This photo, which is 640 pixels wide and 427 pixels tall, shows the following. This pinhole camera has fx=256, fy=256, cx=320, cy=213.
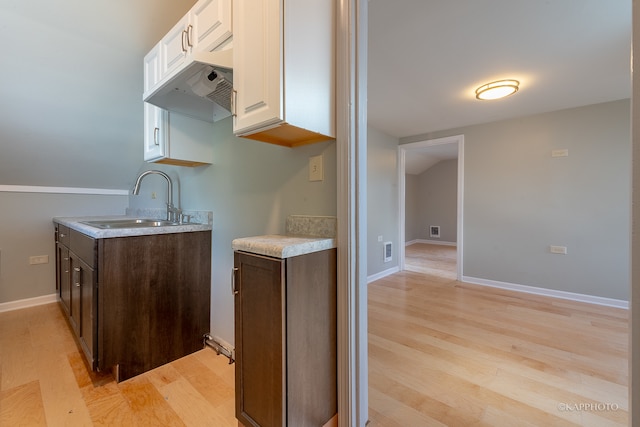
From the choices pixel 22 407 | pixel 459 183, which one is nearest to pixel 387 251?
pixel 459 183

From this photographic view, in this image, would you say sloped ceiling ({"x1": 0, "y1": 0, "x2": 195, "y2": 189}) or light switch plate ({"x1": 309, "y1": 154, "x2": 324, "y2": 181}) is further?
sloped ceiling ({"x1": 0, "y1": 0, "x2": 195, "y2": 189})

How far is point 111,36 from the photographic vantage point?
73.4 inches

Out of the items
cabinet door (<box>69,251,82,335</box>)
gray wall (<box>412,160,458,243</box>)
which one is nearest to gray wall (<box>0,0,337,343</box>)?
cabinet door (<box>69,251,82,335</box>)

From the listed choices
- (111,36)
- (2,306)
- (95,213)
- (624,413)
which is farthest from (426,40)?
(2,306)

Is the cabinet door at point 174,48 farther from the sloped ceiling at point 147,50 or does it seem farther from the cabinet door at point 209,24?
the sloped ceiling at point 147,50

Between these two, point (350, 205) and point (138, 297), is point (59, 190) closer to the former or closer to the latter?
point (138, 297)

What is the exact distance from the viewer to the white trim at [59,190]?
2.60 m

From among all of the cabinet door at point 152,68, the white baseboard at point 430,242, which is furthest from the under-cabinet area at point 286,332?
the white baseboard at point 430,242

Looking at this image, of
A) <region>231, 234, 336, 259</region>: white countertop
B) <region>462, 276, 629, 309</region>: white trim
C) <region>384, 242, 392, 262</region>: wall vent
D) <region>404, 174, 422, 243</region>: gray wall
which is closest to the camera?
<region>231, 234, 336, 259</region>: white countertop

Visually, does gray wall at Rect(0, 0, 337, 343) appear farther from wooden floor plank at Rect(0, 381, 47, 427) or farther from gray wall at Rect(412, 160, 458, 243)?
gray wall at Rect(412, 160, 458, 243)

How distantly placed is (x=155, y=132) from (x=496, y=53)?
8.72 ft

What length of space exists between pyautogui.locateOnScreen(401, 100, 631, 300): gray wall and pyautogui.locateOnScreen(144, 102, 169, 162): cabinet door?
376cm

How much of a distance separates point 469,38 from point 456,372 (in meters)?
2.31

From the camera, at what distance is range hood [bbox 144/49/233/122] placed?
1.20 meters
